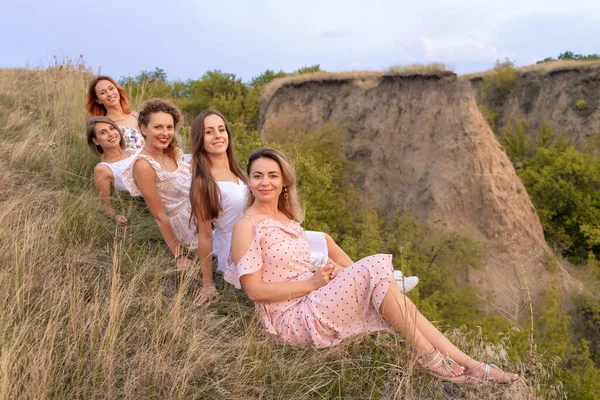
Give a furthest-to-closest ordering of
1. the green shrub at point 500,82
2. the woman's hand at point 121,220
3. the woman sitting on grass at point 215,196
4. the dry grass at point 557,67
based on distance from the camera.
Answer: the green shrub at point 500,82 < the dry grass at point 557,67 < the woman's hand at point 121,220 < the woman sitting on grass at point 215,196

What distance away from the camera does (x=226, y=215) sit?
340 cm

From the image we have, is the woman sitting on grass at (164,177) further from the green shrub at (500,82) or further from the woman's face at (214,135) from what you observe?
the green shrub at (500,82)

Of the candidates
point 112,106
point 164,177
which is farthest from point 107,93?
point 164,177

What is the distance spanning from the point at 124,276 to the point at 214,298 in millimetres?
552

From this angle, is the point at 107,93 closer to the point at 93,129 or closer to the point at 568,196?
the point at 93,129

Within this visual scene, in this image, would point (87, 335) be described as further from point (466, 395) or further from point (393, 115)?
point (393, 115)

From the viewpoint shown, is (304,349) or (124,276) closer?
(304,349)

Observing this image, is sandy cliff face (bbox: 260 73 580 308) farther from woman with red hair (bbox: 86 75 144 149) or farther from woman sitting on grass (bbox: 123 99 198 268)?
woman sitting on grass (bbox: 123 99 198 268)

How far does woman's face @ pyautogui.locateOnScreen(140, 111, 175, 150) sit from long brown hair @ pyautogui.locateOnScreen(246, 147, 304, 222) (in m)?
0.92

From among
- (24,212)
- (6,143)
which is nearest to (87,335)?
(24,212)

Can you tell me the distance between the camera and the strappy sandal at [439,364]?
2.47 metres

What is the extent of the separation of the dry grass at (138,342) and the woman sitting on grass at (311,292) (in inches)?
3.3

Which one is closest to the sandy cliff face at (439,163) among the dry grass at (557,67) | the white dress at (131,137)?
the dry grass at (557,67)

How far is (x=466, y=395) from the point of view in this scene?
2.46 metres
